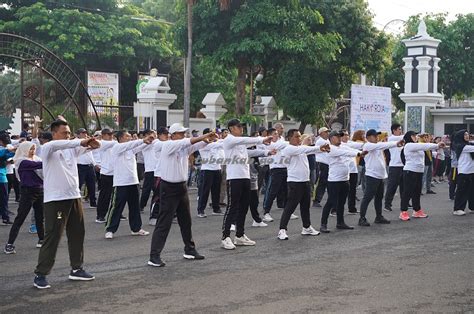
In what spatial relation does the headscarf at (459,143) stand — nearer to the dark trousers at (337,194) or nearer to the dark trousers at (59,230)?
the dark trousers at (337,194)

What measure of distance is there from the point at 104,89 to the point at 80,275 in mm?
29262

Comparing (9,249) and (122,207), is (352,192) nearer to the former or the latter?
(122,207)

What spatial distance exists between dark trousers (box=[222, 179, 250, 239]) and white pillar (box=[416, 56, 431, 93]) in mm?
19482

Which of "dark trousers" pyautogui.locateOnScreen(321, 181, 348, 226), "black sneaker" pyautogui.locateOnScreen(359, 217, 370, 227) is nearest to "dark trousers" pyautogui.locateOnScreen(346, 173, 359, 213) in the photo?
"black sneaker" pyautogui.locateOnScreen(359, 217, 370, 227)

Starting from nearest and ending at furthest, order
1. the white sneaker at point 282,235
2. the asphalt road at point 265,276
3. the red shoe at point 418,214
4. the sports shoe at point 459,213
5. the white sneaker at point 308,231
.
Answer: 1. the asphalt road at point 265,276
2. the white sneaker at point 282,235
3. the white sneaker at point 308,231
4. the red shoe at point 418,214
5. the sports shoe at point 459,213

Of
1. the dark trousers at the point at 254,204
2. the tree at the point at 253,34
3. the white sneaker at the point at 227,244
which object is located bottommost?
the white sneaker at the point at 227,244

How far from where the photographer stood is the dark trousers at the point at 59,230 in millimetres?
7453

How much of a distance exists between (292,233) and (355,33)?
53.9 ft

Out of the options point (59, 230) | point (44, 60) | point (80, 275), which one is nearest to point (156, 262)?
point (80, 275)

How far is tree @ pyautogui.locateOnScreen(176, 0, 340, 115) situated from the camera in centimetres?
1988

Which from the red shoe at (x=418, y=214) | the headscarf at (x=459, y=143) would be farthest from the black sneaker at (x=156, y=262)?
the headscarf at (x=459, y=143)

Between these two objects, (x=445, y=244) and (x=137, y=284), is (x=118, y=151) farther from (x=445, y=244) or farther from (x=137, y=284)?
(x=445, y=244)

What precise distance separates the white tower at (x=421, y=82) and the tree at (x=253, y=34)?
7.88m

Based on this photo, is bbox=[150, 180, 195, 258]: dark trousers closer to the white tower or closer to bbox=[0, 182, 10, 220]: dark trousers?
bbox=[0, 182, 10, 220]: dark trousers
